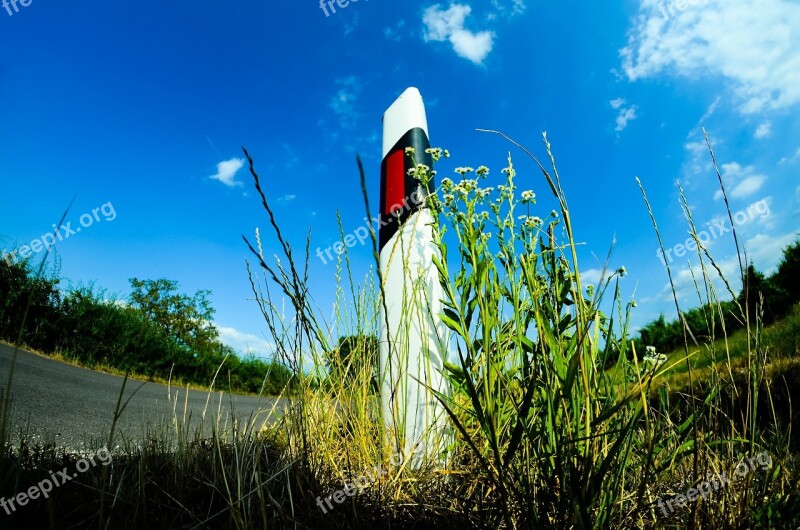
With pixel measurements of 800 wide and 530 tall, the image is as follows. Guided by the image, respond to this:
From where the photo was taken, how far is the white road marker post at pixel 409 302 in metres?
1.57

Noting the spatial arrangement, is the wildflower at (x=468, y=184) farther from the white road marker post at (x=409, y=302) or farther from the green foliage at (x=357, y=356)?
the green foliage at (x=357, y=356)

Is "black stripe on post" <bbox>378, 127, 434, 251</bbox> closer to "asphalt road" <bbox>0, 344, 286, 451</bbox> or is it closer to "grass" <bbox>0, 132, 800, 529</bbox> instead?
"grass" <bbox>0, 132, 800, 529</bbox>

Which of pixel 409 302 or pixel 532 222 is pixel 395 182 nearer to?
pixel 409 302

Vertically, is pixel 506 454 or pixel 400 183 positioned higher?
pixel 400 183

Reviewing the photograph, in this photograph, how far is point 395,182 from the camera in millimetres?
2201

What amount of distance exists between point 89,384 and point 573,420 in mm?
5635

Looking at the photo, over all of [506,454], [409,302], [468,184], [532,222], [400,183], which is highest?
[400,183]

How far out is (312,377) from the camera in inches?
83.4

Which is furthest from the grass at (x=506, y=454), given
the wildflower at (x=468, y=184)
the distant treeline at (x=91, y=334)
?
the distant treeline at (x=91, y=334)

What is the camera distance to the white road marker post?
1568mm

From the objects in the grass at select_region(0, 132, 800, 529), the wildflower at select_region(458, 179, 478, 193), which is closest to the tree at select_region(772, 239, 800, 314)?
the grass at select_region(0, 132, 800, 529)

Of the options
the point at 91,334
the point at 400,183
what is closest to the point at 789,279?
the point at 400,183

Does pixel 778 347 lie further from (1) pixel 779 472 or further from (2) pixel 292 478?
(2) pixel 292 478

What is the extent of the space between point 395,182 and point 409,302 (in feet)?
2.35
